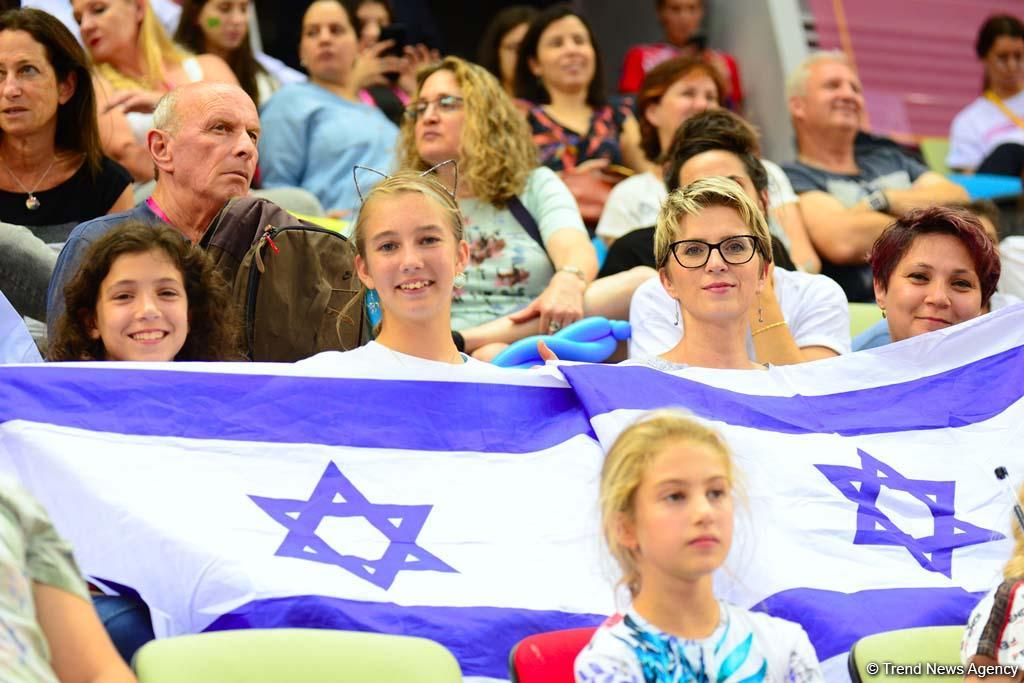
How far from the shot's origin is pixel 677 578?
8.57 ft

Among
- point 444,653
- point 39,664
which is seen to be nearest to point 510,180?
point 444,653

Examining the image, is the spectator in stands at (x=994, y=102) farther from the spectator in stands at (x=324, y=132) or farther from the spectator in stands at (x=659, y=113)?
the spectator in stands at (x=324, y=132)

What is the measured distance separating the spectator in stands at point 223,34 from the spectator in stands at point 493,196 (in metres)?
1.30

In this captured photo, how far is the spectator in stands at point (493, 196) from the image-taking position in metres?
4.89

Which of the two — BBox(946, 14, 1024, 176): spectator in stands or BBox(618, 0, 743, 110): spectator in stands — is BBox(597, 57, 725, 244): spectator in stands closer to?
BBox(618, 0, 743, 110): spectator in stands

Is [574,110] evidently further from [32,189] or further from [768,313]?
[32,189]

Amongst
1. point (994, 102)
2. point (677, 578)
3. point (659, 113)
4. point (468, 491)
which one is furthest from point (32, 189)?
point (994, 102)

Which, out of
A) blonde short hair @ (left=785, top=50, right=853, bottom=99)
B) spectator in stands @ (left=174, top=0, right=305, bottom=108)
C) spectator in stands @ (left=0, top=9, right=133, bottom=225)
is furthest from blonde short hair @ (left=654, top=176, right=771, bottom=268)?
spectator in stands @ (left=174, top=0, right=305, bottom=108)

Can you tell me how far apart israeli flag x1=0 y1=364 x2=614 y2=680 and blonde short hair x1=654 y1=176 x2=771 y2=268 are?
52 centimetres

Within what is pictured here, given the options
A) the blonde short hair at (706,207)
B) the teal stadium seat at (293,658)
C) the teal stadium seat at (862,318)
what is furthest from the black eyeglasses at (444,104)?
the teal stadium seat at (293,658)

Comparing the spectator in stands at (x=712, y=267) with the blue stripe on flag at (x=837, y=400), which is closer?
the blue stripe on flag at (x=837, y=400)

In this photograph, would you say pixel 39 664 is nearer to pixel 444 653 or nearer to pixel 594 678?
pixel 444 653

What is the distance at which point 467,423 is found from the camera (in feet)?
11.4

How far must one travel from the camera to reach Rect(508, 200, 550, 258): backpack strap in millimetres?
4961
